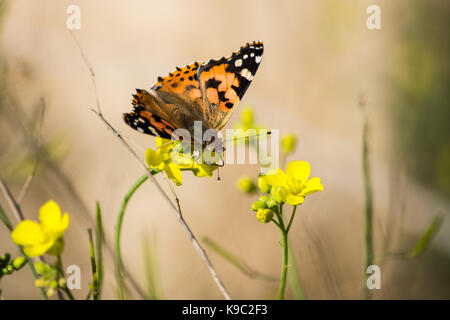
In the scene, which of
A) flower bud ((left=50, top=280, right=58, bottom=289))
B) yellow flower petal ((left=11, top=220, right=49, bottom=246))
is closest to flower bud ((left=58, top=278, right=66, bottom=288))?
flower bud ((left=50, top=280, right=58, bottom=289))

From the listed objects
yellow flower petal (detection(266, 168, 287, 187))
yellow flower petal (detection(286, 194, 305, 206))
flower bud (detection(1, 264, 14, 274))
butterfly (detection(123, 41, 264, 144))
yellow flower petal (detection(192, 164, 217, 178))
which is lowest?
flower bud (detection(1, 264, 14, 274))

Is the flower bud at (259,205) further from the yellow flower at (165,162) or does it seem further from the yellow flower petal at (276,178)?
the yellow flower at (165,162)

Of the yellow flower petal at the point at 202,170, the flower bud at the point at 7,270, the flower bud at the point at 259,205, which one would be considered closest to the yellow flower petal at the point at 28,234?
the flower bud at the point at 7,270

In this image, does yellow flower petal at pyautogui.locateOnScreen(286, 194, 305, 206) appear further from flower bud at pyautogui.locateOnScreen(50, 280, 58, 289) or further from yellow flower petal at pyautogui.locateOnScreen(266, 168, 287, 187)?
flower bud at pyautogui.locateOnScreen(50, 280, 58, 289)

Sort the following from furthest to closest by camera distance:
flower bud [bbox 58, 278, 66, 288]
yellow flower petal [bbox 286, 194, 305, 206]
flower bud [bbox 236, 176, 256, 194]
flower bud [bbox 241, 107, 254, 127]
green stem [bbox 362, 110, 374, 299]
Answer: flower bud [bbox 241, 107, 254, 127]
flower bud [bbox 236, 176, 256, 194]
green stem [bbox 362, 110, 374, 299]
yellow flower petal [bbox 286, 194, 305, 206]
flower bud [bbox 58, 278, 66, 288]

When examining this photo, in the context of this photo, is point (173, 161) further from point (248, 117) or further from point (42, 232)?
point (248, 117)
